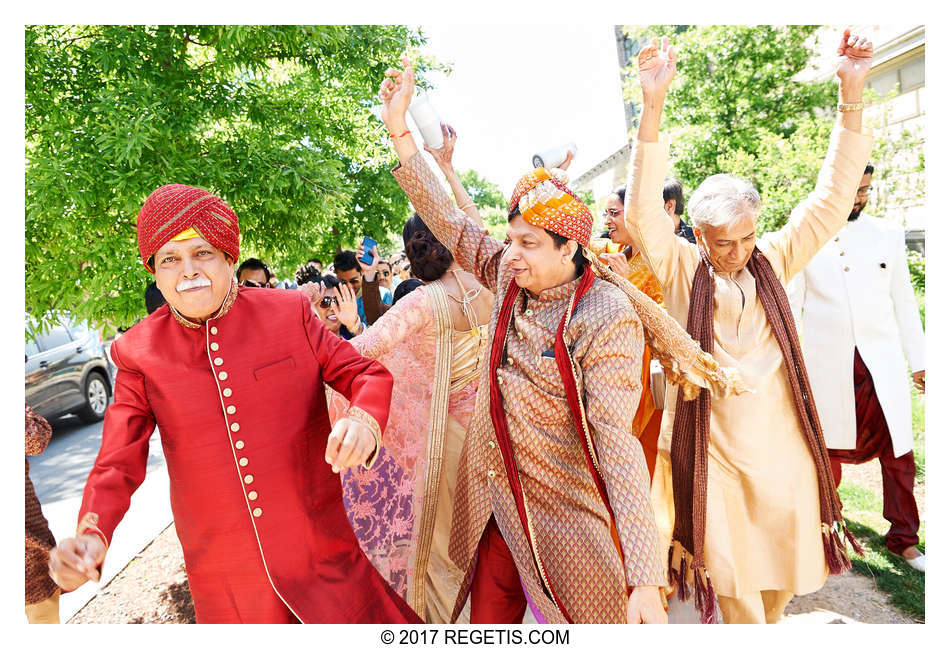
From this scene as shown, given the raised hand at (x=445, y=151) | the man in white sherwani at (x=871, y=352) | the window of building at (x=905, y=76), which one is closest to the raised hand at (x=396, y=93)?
the raised hand at (x=445, y=151)

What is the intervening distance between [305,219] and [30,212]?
57.2 inches

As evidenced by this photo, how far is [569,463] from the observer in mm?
2258

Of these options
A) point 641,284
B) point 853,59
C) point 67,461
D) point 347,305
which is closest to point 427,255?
point 347,305

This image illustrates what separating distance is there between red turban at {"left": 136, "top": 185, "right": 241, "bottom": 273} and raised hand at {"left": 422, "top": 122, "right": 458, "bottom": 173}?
4.16 ft

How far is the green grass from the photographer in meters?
3.59

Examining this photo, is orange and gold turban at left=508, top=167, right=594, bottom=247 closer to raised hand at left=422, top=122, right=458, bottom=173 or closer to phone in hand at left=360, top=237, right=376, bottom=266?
raised hand at left=422, top=122, right=458, bottom=173

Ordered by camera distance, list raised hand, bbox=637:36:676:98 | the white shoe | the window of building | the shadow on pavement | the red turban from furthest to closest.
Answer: the window of building, the shadow on pavement, the white shoe, raised hand, bbox=637:36:676:98, the red turban

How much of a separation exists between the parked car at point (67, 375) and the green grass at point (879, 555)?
7793 mm

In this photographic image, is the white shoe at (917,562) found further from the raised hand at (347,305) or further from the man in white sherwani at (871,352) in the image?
the raised hand at (347,305)

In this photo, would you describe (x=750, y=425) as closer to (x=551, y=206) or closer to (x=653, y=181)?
(x=653, y=181)

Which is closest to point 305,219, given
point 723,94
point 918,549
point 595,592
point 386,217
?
point 595,592

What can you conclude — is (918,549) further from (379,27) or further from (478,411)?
(379,27)

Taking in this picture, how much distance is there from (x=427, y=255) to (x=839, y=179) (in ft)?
5.87

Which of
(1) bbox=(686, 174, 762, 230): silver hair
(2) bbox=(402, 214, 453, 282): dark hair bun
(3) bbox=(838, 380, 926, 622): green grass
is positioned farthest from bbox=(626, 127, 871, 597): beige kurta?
(2) bbox=(402, 214, 453, 282): dark hair bun
